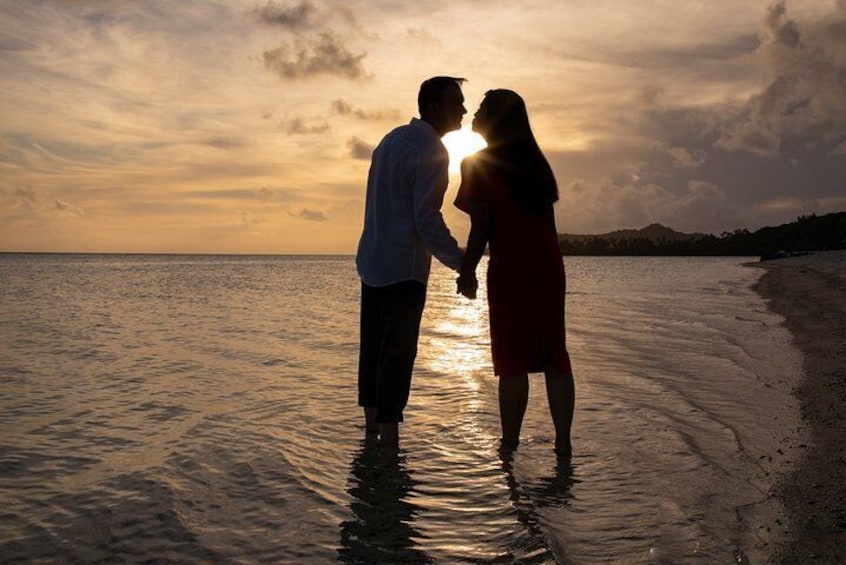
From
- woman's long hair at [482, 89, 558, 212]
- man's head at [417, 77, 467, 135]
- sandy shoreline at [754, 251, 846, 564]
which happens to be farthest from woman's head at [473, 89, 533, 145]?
sandy shoreline at [754, 251, 846, 564]

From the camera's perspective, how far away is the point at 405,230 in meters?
→ 4.31

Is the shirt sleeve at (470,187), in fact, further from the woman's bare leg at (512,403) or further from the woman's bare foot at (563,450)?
the woman's bare foot at (563,450)

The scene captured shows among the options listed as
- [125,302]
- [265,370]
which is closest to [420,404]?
[265,370]

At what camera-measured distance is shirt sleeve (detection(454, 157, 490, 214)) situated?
4309mm

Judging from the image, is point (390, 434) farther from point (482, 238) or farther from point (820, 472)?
point (820, 472)

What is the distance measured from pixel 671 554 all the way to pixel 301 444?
2.79 metres

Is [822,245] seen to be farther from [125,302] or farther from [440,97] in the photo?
[440,97]

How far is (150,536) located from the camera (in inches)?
123

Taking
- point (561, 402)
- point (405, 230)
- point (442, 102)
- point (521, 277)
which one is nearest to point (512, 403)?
point (561, 402)

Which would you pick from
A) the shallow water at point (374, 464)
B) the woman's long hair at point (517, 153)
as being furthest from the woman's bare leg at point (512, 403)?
the woman's long hair at point (517, 153)

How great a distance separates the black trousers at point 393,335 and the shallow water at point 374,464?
406 mm

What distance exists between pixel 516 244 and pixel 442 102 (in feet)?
3.40

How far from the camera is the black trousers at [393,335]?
434 cm

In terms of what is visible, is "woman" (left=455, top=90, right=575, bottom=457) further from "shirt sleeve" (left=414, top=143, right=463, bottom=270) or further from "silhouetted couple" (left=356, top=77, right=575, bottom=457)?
"shirt sleeve" (left=414, top=143, right=463, bottom=270)
